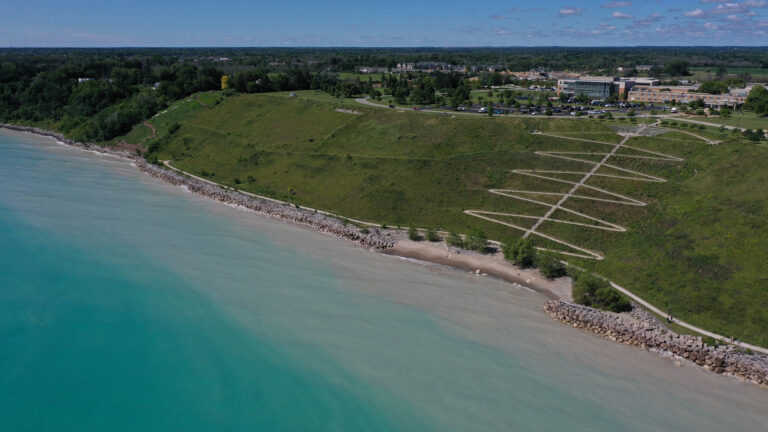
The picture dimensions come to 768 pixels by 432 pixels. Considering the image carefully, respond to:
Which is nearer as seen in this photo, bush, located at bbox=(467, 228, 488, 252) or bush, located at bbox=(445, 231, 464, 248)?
bush, located at bbox=(467, 228, 488, 252)

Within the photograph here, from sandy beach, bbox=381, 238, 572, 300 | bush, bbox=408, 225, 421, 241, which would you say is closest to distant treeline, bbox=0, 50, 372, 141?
bush, bbox=408, 225, 421, 241

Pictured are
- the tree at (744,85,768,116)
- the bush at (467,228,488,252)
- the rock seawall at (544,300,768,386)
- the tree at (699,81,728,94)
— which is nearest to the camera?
the rock seawall at (544,300,768,386)

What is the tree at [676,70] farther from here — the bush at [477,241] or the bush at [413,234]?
the bush at [413,234]

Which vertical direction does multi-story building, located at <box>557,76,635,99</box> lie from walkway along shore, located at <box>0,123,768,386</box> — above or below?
above

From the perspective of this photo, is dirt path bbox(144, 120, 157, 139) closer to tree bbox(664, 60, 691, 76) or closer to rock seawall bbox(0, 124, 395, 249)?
rock seawall bbox(0, 124, 395, 249)

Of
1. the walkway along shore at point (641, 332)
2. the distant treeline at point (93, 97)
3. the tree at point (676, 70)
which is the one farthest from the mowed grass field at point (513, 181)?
the tree at point (676, 70)

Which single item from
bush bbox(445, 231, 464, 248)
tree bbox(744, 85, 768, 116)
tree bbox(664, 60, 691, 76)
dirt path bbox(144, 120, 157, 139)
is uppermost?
tree bbox(664, 60, 691, 76)

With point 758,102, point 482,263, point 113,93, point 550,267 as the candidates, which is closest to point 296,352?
point 482,263
